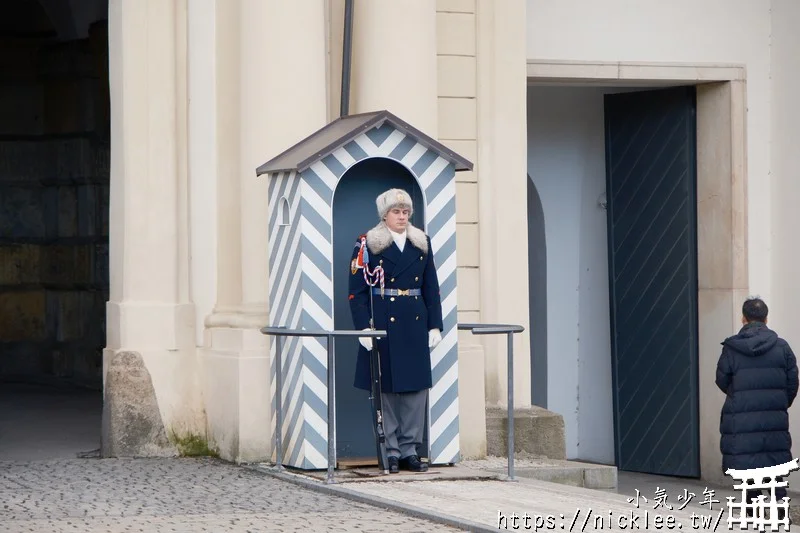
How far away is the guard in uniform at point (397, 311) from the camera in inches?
371

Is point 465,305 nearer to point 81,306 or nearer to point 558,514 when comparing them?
point 558,514

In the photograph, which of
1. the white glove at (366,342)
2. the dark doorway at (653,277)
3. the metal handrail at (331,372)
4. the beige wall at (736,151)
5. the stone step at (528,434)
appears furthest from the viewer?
the dark doorway at (653,277)

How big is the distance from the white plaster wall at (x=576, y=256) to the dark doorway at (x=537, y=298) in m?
0.05

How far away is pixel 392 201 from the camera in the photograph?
9398 mm

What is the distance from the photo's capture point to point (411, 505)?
27.0ft

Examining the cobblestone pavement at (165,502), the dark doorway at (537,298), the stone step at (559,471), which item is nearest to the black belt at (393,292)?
the cobblestone pavement at (165,502)

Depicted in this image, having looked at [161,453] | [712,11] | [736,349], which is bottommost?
[161,453]

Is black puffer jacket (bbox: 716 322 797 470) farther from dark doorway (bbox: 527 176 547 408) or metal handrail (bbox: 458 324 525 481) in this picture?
dark doorway (bbox: 527 176 547 408)

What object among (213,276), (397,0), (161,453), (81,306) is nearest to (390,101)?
(397,0)

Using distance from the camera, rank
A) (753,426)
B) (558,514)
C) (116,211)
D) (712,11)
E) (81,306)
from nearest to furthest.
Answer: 1. (558,514)
2. (753,426)
3. (116,211)
4. (712,11)
5. (81,306)

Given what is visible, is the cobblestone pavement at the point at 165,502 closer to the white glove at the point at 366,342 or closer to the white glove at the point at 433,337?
the white glove at the point at 366,342

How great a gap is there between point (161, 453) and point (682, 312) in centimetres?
522

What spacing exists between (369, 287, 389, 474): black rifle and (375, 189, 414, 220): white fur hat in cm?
44

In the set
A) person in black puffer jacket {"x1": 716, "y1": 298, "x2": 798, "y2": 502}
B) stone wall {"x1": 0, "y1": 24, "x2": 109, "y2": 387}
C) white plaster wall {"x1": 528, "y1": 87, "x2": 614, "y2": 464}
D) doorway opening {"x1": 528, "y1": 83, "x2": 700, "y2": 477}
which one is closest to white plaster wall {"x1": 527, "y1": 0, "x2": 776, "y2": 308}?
doorway opening {"x1": 528, "y1": 83, "x2": 700, "y2": 477}
